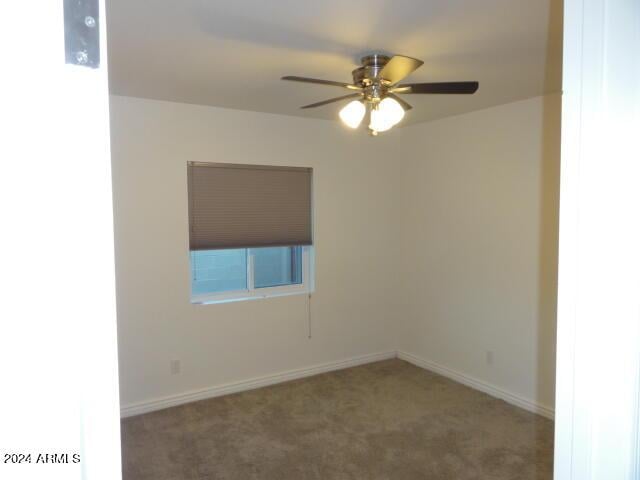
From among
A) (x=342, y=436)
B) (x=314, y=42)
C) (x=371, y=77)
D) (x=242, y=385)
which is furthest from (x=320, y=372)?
(x=314, y=42)

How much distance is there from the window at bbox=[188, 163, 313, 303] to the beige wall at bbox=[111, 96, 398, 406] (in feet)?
0.34

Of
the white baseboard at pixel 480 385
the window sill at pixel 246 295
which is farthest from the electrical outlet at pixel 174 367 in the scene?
the white baseboard at pixel 480 385

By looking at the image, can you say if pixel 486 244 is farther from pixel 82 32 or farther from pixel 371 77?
pixel 82 32

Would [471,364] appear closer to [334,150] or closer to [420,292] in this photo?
[420,292]

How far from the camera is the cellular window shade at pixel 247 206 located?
12.5 ft

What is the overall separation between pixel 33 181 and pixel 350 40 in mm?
2119

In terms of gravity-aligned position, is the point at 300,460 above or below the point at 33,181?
below

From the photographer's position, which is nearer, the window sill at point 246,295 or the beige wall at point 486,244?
the beige wall at point 486,244

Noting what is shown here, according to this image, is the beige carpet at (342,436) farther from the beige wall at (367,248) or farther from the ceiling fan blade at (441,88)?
the ceiling fan blade at (441,88)

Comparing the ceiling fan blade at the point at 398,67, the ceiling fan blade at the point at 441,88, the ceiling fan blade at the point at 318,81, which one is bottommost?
the ceiling fan blade at the point at 441,88

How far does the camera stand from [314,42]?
2328 millimetres

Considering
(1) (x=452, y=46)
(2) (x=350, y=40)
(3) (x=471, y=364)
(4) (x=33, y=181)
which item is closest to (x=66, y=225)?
(4) (x=33, y=181)

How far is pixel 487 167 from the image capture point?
3.96 m

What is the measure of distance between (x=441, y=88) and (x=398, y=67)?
28cm
